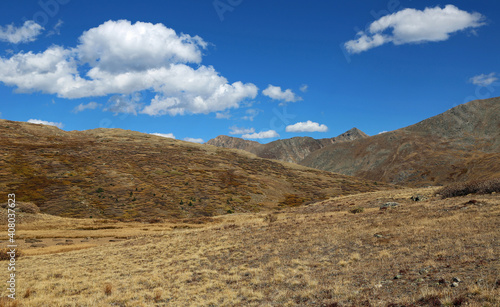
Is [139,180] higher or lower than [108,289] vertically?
higher

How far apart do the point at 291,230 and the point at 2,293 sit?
2299 centimetres

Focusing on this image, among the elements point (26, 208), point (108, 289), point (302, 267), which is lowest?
point (108, 289)

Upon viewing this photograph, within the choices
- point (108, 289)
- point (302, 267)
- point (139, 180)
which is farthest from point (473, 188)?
point (139, 180)

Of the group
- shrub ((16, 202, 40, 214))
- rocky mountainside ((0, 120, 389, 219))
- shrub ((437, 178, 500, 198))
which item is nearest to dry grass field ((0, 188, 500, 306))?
shrub ((437, 178, 500, 198))

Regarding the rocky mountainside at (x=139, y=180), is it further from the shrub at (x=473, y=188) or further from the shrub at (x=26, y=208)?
the shrub at (x=473, y=188)

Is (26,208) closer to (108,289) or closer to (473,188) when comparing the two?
(108,289)

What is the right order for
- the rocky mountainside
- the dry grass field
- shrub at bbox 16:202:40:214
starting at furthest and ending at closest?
the rocky mountainside
shrub at bbox 16:202:40:214
the dry grass field

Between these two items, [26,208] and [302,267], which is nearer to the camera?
[302,267]

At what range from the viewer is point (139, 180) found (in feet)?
282

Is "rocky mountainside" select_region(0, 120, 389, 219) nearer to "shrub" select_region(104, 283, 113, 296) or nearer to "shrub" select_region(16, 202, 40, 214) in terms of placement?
"shrub" select_region(16, 202, 40, 214)

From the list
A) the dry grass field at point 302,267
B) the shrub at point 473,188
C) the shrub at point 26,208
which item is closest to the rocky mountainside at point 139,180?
the shrub at point 26,208

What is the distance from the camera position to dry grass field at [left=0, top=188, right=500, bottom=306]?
12212 millimetres

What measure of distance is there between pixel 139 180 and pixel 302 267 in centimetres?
7651

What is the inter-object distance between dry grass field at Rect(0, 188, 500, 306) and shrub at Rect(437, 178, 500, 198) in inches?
331
